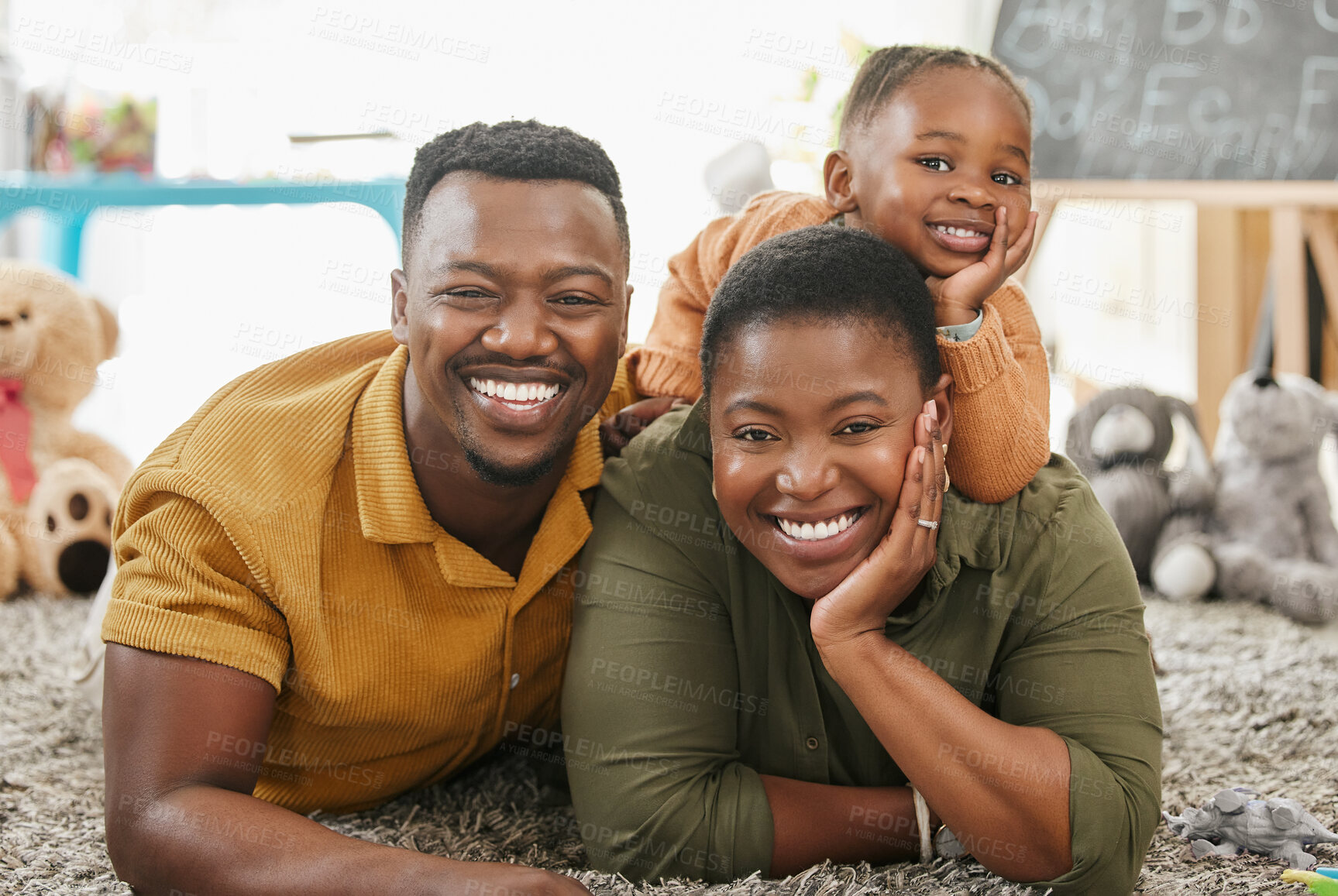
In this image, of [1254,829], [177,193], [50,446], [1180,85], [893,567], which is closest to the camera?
[893,567]

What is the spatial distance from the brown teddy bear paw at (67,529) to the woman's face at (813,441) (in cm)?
216

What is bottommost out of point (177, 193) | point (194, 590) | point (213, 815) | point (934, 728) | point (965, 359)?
point (213, 815)

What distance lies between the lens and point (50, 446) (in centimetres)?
296

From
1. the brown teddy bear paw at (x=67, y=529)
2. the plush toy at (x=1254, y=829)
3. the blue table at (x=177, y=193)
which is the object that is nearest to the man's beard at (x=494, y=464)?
the plush toy at (x=1254, y=829)

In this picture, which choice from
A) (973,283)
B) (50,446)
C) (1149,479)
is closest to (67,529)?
(50,446)

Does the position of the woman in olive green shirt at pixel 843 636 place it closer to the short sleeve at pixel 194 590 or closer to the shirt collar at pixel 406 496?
the shirt collar at pixel 406 496

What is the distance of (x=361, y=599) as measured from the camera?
55.2 inches

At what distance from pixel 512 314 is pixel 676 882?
0.71 m

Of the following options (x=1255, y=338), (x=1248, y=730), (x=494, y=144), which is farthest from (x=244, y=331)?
(x=1255, y=338)

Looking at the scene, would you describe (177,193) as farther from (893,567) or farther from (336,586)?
(893,567)

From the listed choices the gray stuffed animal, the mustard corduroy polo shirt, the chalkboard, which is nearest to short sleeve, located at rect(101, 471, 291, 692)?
the mustard corduroy polo shirt

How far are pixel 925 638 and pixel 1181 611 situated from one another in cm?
174

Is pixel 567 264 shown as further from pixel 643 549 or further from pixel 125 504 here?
pixel 125 504

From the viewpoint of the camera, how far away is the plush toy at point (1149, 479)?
2.98m
